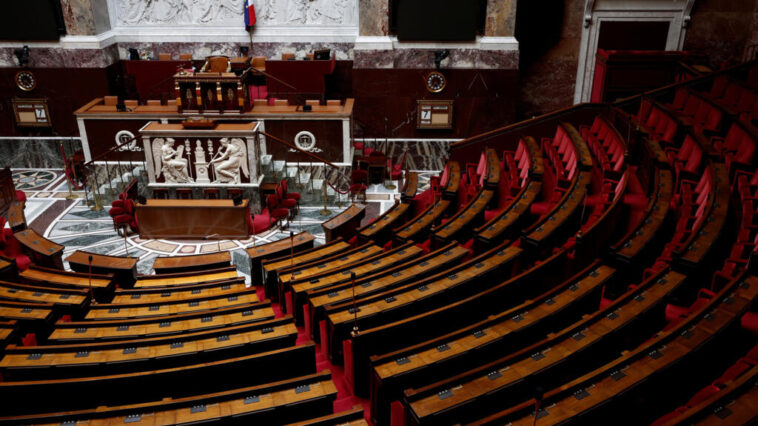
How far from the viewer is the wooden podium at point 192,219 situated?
24.1 feet

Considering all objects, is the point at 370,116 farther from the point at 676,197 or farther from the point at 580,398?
the point at 580,398

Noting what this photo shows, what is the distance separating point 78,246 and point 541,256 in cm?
555

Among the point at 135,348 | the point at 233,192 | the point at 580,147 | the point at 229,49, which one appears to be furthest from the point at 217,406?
the point at 229,49

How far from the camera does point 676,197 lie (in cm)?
518

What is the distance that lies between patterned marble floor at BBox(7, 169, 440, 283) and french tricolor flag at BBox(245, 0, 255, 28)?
3.66m

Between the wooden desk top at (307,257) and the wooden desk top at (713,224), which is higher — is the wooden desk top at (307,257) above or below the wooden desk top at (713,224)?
below

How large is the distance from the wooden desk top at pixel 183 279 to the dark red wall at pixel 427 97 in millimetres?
4892

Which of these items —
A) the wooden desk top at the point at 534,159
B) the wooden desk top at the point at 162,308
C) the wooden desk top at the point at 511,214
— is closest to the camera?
the wooden desk top at the point at 162,308

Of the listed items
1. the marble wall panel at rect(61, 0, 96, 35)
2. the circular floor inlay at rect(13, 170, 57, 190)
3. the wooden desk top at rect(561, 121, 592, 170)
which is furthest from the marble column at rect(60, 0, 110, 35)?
the wooden desk top at rect(561, 121, 592, 170)

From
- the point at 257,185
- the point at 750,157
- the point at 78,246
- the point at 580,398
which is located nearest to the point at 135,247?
the point at 78,246

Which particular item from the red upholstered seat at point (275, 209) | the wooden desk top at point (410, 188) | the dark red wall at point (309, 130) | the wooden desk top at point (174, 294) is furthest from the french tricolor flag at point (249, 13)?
the wooden desk top at point (174, 294)

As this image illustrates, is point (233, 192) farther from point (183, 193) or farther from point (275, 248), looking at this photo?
point (275, 248)

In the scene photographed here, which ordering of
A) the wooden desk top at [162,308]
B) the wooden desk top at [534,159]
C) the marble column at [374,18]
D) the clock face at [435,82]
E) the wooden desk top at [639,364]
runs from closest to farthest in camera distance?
the wooden desk top at [639,364] < the wooden desk top at [162,308] < the wooden desk top at [534,159] < the marble column at [374,18] < the clock face at [435,82]

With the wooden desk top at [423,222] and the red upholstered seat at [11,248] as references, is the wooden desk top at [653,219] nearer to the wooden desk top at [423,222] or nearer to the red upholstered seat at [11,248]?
the wooden desk top at [423,222]
